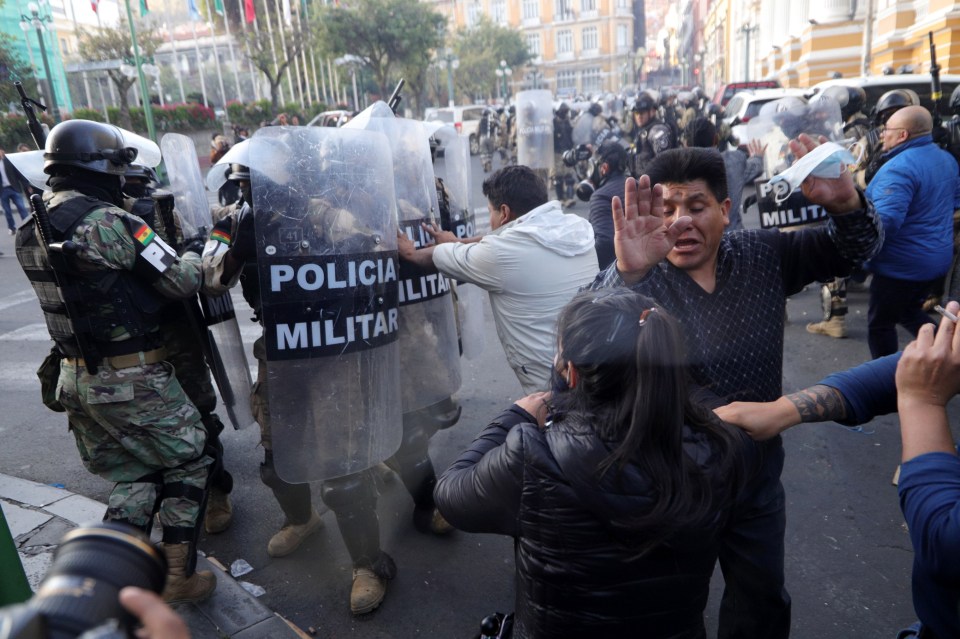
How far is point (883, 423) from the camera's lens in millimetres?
4125

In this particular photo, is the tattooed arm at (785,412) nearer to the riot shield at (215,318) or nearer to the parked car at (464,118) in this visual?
the riot shield at (215,318)

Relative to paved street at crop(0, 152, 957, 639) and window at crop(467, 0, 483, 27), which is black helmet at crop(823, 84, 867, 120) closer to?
paved street at crop(0, 152, 957, 639)

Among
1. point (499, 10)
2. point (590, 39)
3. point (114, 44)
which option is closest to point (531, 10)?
point (499, 10)

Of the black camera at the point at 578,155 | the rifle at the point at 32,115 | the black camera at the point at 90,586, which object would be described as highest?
the rifle at the point at 32,115

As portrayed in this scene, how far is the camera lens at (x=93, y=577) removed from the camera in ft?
2.18

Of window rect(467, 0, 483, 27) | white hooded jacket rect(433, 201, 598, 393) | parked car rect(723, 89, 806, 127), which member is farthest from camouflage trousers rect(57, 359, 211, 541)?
window rect(467, 0, 483, 27)

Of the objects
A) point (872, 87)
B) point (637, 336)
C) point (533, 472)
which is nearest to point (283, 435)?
point (533, 472)

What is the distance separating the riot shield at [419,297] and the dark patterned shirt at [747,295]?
1.16 meters

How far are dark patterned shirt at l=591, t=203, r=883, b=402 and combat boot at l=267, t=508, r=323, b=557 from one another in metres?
1.97

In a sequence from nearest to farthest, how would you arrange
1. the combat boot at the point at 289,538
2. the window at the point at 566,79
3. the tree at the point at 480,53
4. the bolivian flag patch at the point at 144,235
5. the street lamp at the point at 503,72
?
the bolivian flag patch at the point at 144,235 → the combat boot at the point at 289,538 → the street lamp at the point at 503,72 → the tree at the point at 480,53 → the window at the point at 566,79

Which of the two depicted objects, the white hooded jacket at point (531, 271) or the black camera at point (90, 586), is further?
the white hooded jacket at point (531, 271)

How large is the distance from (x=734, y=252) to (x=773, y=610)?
1055mm

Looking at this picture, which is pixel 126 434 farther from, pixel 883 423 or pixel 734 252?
pixel 883 423

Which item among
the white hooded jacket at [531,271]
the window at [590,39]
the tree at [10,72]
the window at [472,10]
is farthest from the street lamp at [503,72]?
the white hooded jacket at [531,271]
